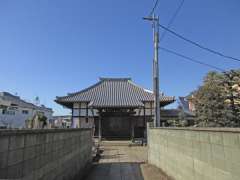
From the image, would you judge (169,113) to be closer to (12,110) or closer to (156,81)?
(156,81)

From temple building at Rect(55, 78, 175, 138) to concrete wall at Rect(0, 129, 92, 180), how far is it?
15.5 meters

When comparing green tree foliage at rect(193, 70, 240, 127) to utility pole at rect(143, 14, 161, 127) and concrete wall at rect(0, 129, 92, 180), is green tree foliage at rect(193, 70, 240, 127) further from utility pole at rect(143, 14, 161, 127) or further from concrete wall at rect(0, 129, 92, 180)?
concrete wall at rect(0, 129, 92, 180)

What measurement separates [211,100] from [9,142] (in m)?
9.74

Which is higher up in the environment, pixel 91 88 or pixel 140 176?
pixel 91 88

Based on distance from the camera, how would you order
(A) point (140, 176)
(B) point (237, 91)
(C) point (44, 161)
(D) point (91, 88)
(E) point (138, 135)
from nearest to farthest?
(C) point (44, 161) → (A) point (140, 176) → (B) point (237, 91) → (E) point (138, 135) → (D) point (91, 88)

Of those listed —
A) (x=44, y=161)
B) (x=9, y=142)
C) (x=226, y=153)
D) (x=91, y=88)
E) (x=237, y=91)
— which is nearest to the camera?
(x=9, y=142)

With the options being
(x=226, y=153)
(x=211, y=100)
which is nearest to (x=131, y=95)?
(x=211, y=100)

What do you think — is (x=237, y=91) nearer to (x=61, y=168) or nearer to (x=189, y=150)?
(x=189, y=150)

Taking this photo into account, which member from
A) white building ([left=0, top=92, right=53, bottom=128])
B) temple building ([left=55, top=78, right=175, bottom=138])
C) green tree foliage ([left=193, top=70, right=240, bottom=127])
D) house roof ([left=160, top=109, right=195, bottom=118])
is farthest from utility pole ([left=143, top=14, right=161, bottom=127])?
white building ([left=0, top=92, right=53, bottom=128])

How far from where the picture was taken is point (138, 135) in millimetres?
22812

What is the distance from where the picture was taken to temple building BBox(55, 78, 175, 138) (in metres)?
21.7

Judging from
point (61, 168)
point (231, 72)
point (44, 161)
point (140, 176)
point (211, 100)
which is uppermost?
point (231, 72)

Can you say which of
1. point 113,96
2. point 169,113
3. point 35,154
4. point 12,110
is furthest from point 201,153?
point 12,110

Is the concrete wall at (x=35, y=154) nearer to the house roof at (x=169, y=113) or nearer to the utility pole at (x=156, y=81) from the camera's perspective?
the utility pole at (x=156, y=81)
